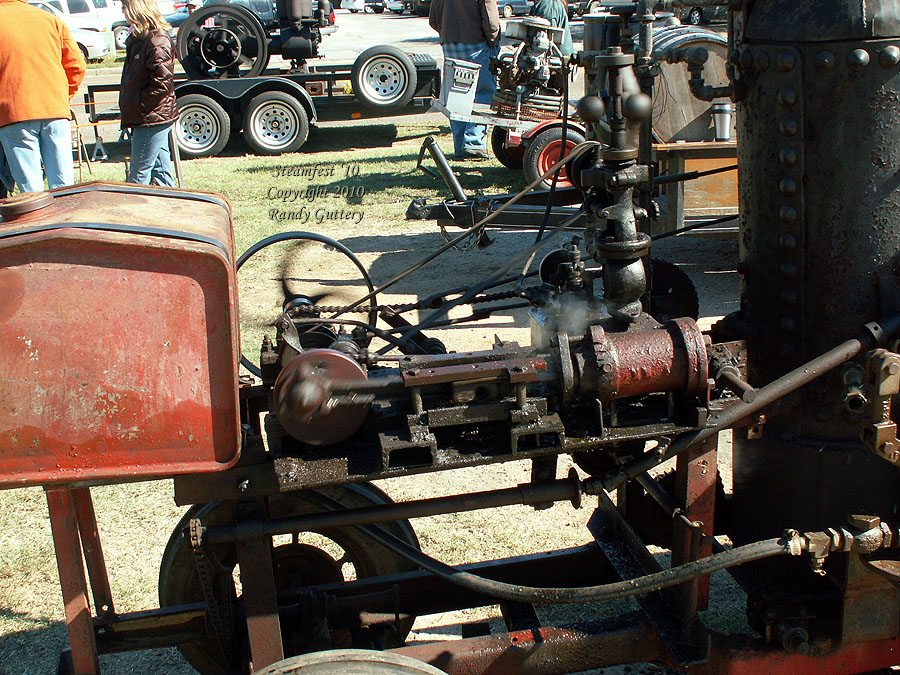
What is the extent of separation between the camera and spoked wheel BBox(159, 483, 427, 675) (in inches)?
86.8

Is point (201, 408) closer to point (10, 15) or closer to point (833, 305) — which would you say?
point (833, 305)

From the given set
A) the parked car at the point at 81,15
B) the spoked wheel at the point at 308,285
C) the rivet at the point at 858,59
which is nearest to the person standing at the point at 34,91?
the spoked wheel at the point at 308,285

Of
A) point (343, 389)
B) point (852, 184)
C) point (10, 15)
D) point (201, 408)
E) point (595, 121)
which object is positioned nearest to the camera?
point (201, 408)

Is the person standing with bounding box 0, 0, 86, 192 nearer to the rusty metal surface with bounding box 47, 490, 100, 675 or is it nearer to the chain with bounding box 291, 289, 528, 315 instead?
the chain with bounding box 291, 289, 528, 315

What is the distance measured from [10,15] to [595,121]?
5.31 meters

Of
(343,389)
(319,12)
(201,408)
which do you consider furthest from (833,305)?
(319,12)

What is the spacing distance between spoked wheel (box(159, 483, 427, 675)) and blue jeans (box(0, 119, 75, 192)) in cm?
449

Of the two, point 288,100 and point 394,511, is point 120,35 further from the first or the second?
point 394,511

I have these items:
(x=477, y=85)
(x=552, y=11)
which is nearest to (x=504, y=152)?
(x=477, y=85)

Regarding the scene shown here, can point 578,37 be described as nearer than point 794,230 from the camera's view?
No

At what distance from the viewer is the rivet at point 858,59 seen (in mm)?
1734

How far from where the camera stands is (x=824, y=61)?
5.78 feet

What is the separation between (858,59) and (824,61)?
0.06 meters

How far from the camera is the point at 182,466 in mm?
1629
